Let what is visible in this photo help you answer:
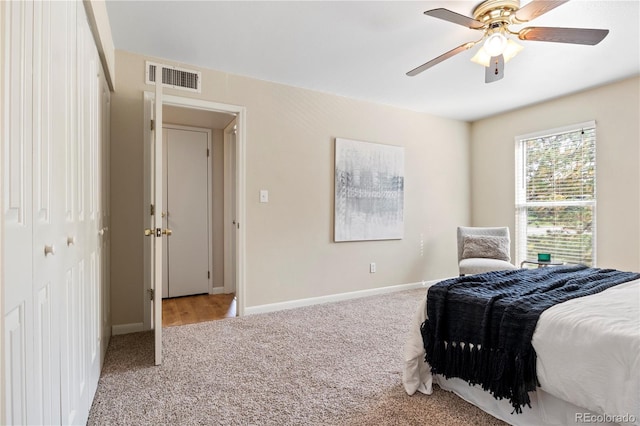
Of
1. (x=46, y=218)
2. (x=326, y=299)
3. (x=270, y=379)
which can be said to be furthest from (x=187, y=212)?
(x=46, y=218)

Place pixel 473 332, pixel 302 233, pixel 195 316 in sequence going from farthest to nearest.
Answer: pixel 302 233 < pixel 195 316 < pixel 473 332

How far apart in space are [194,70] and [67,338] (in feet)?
8.43

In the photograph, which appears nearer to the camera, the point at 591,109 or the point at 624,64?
the point at 624,64

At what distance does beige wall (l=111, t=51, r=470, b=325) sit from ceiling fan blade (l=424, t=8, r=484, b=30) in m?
1.93

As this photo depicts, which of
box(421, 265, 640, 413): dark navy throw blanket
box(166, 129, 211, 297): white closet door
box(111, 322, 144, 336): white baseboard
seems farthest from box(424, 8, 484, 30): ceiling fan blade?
box(166, 129, 211, 297): white closet door

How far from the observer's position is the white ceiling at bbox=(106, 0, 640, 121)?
226 cm

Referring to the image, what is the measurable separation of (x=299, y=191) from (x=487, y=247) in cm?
235

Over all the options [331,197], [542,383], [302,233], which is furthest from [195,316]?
[542,383]

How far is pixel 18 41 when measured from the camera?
2.74 feet

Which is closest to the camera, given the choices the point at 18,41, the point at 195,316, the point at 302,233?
the point at 18,41

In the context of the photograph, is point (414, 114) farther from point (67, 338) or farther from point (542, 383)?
point (67, 338)

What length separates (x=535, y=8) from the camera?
191 centimetres

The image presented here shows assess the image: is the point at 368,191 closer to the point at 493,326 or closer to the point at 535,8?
the point at 535,8

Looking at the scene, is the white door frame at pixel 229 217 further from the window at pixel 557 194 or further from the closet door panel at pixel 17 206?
the window at pixel 557 194
